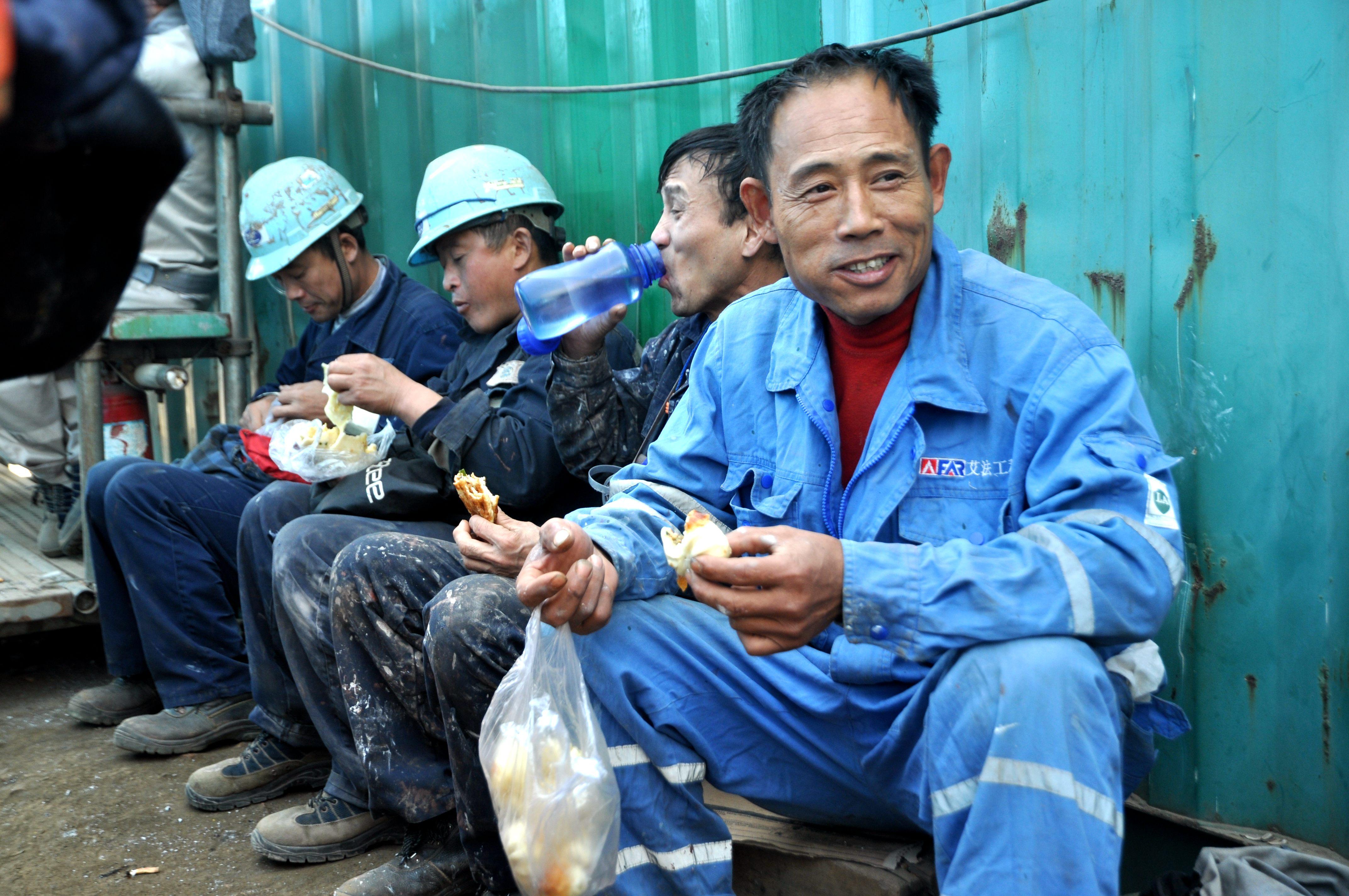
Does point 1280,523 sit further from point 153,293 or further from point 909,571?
point 153,293

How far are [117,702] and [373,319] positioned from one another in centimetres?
161

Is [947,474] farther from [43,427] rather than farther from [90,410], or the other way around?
[43,427]

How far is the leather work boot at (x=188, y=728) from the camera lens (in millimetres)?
3406

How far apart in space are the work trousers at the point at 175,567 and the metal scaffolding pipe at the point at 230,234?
0.78 m

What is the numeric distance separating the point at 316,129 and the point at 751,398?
3374 mm

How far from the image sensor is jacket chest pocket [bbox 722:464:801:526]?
1.98 meters

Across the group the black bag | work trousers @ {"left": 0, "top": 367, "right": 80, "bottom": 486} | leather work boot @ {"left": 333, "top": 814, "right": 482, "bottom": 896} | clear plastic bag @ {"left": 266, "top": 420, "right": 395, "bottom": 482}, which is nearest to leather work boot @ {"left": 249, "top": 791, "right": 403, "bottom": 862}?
leather work boot @ {"left": 333, "top": 814, "right": 482, "bottom": 896}

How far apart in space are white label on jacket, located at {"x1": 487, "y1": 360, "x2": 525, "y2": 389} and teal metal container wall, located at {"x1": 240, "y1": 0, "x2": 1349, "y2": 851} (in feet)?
3.85

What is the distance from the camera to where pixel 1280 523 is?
1.96 m

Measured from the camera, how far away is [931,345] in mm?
1883

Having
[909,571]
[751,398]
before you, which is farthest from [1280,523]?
[751,398]

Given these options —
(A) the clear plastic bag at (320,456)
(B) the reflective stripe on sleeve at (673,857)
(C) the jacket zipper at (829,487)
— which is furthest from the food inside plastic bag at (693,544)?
(A) the clear plastic bag at (320,456)

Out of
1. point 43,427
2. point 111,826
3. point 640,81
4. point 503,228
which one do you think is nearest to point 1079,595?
point 503,228

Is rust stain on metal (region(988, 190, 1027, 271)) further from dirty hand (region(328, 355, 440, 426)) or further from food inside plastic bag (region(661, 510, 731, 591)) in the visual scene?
dirty hand (region(328, 355, 440, 426))
